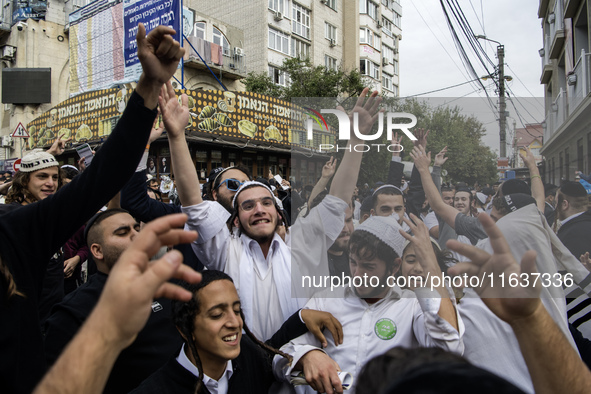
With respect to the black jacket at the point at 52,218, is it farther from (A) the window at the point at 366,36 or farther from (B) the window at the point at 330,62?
(A) the window at the point at 366,36

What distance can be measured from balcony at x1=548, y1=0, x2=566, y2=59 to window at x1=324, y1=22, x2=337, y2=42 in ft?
51.4

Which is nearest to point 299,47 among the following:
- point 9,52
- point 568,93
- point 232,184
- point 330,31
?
point 330,31

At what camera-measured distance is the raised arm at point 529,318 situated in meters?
1.05

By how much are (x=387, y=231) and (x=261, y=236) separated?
0.71m

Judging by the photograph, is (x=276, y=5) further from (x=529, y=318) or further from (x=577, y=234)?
(x=529, y=318)

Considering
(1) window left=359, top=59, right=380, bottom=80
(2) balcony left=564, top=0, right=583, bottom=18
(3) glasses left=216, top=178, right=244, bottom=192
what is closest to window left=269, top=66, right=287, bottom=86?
(1) window left=359, top=59, right=380, bottom=80

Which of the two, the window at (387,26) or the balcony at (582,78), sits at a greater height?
the window at (387,26)

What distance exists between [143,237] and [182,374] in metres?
1.05

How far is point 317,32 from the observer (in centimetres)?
2711

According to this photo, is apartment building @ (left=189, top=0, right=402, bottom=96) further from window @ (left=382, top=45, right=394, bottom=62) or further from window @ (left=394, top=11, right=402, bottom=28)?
window @ (left=394, top=11, right=402, bottom=28)

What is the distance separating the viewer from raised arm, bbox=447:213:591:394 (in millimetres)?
1049

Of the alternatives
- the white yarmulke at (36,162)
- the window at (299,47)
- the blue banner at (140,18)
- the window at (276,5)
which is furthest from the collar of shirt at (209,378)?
the window at (299,47)

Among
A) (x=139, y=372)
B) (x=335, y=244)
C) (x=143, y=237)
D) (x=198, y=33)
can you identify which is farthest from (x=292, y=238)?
(x=198, y=33)

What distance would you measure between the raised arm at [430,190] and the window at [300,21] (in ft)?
82.9
